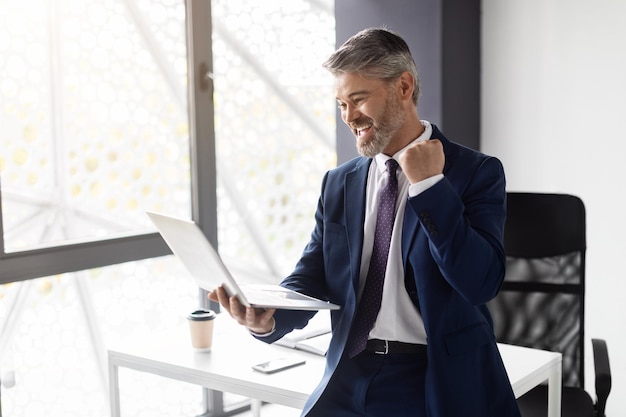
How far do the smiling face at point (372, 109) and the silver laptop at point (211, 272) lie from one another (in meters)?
0.37

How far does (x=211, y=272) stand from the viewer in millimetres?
1752

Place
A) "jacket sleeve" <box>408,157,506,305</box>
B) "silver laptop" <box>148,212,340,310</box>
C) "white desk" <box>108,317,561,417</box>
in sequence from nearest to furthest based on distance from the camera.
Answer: "jacket sleeve" <box>408,157,506,305</box>, "silver laptop" <box>148,212,340,310</box>, "white desk" <box>108,317,561,417</box>

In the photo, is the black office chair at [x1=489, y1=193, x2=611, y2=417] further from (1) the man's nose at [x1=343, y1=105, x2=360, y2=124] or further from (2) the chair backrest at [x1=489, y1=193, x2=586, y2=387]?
(1) the man's nose at [x1=343, y1=105, x2=360, y2=124]

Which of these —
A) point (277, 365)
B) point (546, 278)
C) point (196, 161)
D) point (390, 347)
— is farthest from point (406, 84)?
point (196, 161)

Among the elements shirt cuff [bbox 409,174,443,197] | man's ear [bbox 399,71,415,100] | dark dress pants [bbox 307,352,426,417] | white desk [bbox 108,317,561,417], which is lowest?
white desk [bbox 108,317,561,417]

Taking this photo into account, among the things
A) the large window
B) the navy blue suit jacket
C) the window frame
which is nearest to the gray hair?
the navy blue suit jacket

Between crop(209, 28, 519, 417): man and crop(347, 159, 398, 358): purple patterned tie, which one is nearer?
crop(209, 28, 519, 417): man

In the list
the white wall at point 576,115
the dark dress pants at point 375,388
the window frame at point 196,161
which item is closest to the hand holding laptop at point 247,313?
Answer: the dark dress pants at point 375,388

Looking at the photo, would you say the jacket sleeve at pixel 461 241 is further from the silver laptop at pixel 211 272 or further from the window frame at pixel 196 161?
the window frame at pixel 196 161

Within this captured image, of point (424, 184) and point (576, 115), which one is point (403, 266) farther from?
point (576, 115)

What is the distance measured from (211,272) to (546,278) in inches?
49.7

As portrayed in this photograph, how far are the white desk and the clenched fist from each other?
674 mm

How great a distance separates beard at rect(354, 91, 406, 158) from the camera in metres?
1.79

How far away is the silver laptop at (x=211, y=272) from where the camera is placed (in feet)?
5.47
